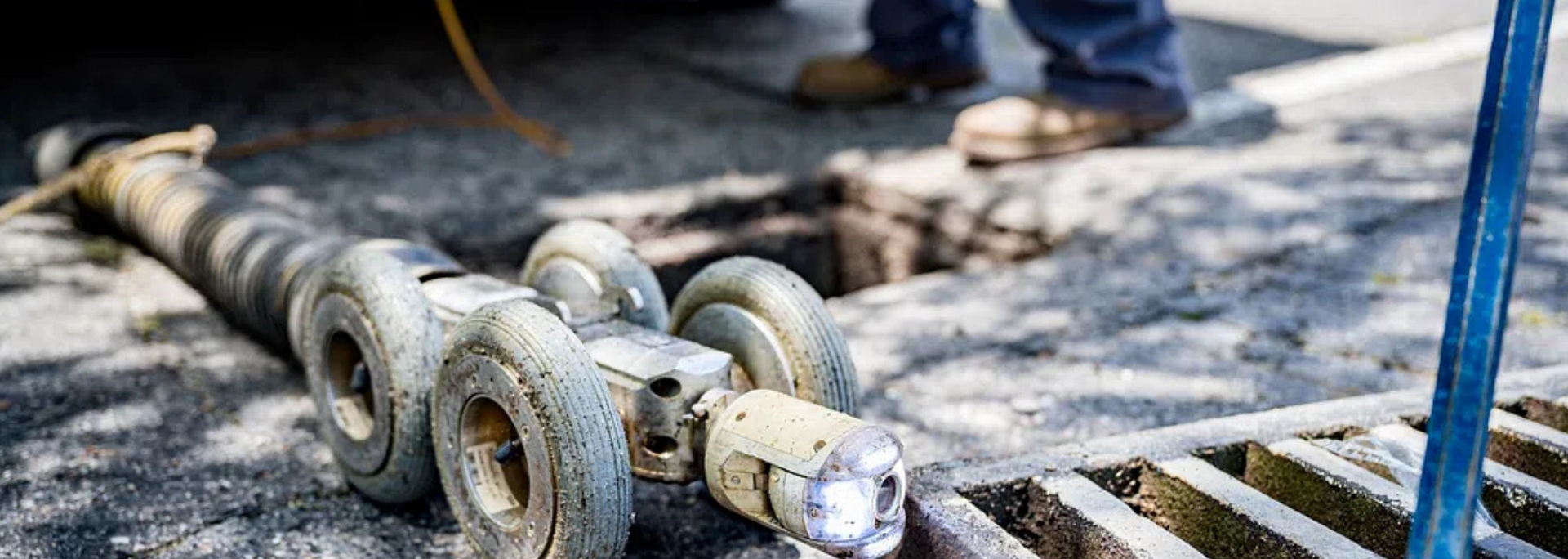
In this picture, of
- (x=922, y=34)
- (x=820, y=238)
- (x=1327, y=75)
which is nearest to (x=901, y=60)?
(x=922, y=34)

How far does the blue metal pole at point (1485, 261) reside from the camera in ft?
3.85

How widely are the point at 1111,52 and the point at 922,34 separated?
3.26ft

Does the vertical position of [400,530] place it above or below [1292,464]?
below

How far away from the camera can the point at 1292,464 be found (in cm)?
199

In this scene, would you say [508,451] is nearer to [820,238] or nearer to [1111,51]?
[820,238]

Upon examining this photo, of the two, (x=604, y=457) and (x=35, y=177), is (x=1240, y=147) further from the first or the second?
(x=35, y=177)

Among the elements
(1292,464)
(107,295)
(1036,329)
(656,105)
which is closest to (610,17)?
(656,105)

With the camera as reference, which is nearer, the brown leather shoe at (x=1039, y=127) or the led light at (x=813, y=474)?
the led light at (x=813, y=474)

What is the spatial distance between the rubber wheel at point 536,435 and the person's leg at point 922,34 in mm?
3269

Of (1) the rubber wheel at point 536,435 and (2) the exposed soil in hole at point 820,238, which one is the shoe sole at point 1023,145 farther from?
(1) the rubber wheel at point 536,435

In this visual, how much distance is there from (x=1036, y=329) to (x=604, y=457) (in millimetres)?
1428

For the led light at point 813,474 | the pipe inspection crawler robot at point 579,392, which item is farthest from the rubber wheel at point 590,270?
the led light at point 813,474

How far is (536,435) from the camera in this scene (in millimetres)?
1731

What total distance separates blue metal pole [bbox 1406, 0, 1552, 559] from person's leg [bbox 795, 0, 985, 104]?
147 inches
